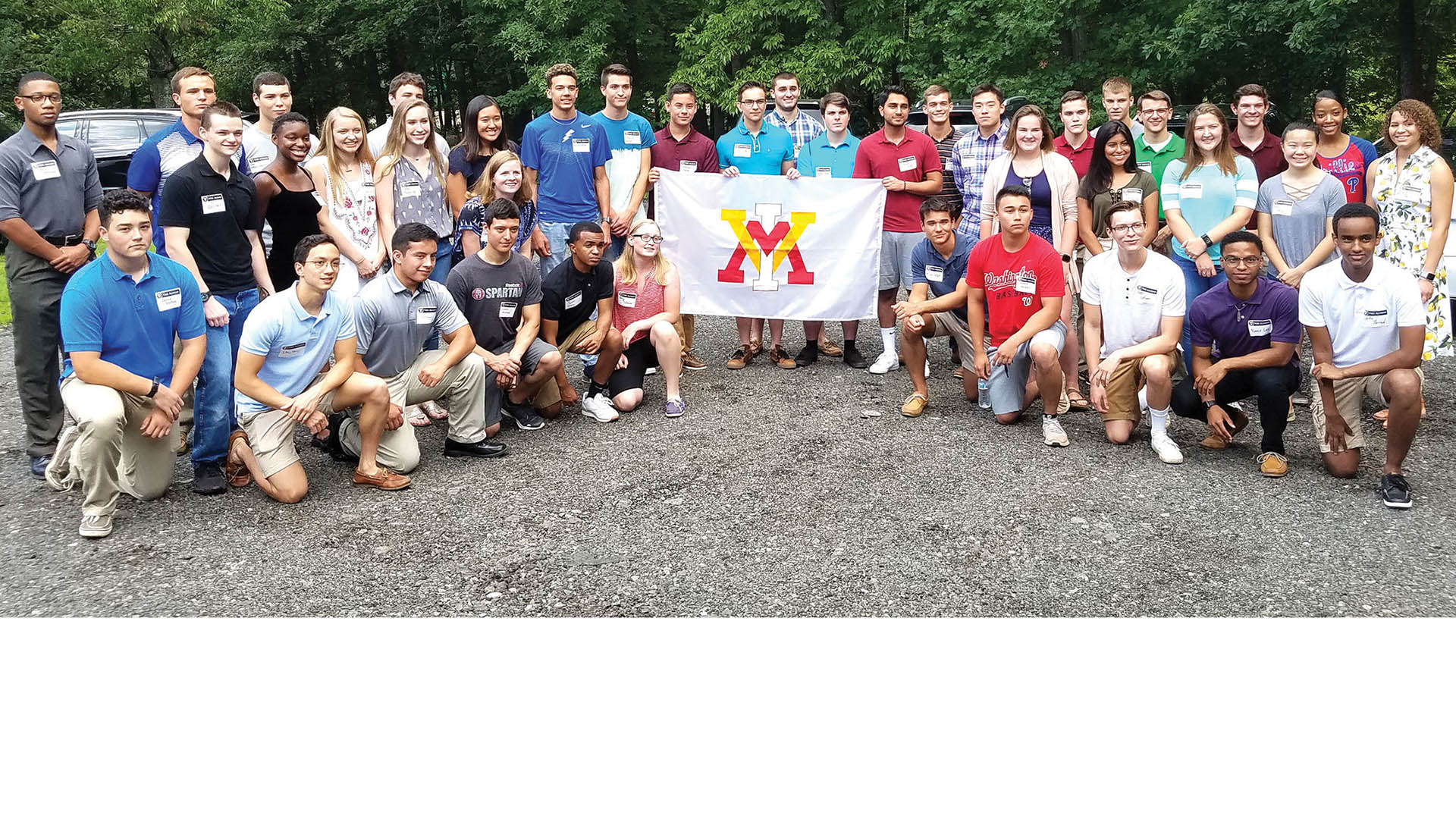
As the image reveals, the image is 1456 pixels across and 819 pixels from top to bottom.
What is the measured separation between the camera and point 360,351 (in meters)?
6.27

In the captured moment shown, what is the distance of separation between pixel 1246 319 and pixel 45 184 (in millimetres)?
6269

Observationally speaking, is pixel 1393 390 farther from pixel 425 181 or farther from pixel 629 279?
pixel 425 181

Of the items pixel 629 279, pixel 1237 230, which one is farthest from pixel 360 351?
pixel 1237 230

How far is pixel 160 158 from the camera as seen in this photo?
20.7 feet

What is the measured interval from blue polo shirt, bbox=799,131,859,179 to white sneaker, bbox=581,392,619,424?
2.45 metres

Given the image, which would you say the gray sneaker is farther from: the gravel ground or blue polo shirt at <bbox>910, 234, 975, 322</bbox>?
blue polo shirt at <bbox>910, 234, 975, 322</bbox>

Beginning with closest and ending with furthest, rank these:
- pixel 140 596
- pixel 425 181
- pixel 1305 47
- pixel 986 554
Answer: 1. pixel 140 596
2. pixel 986 554
3. pixel 425 181
4. pixel 1305 47

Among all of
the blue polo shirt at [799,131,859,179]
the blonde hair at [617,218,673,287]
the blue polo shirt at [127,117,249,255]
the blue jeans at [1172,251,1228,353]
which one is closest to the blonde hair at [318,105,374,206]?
the blue polo shirt at [127,117,249,255]

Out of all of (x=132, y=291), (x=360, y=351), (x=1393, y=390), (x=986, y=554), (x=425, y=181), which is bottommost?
(x=986, y=554)

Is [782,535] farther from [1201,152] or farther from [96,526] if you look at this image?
[1201,152]

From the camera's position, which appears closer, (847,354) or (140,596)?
(140,596)

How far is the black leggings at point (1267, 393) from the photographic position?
5930 millimetres

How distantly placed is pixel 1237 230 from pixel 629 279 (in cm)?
369

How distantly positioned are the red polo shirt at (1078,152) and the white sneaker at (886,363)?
175 centimetres
